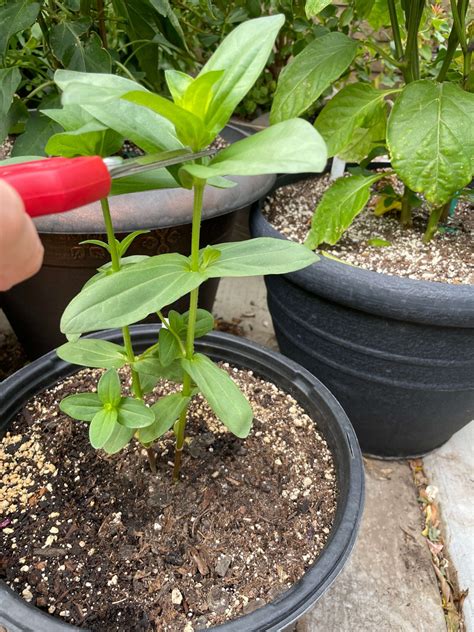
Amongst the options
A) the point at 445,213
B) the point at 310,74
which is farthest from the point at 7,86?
the point at 445,213

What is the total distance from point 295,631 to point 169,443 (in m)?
0.41

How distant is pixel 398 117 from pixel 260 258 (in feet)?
1.75

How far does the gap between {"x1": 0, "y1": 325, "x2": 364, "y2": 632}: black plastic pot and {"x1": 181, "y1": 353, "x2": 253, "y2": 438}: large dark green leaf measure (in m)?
0.20

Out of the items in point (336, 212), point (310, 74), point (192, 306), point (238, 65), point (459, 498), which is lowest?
point (459, 498)

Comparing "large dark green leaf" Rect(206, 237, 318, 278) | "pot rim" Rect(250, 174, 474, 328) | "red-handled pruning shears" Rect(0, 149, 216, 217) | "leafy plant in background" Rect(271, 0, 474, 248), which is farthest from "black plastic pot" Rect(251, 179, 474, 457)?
"red-handled pruning shears" Rect(0, 149, 216, 217)

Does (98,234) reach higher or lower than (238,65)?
lower

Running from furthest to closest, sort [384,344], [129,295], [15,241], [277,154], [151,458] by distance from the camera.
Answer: [384,344], [151,458], [129,295], [277,154], [15,241]

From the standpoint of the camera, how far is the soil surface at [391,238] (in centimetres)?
106

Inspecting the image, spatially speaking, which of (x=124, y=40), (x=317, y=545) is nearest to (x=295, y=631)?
(x=317, y=545)

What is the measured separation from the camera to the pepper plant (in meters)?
0.43

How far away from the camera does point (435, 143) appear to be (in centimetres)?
92

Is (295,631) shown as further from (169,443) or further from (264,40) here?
(264,40)

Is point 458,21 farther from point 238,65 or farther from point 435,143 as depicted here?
point 238,65

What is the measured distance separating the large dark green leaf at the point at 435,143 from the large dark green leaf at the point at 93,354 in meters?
0.58
